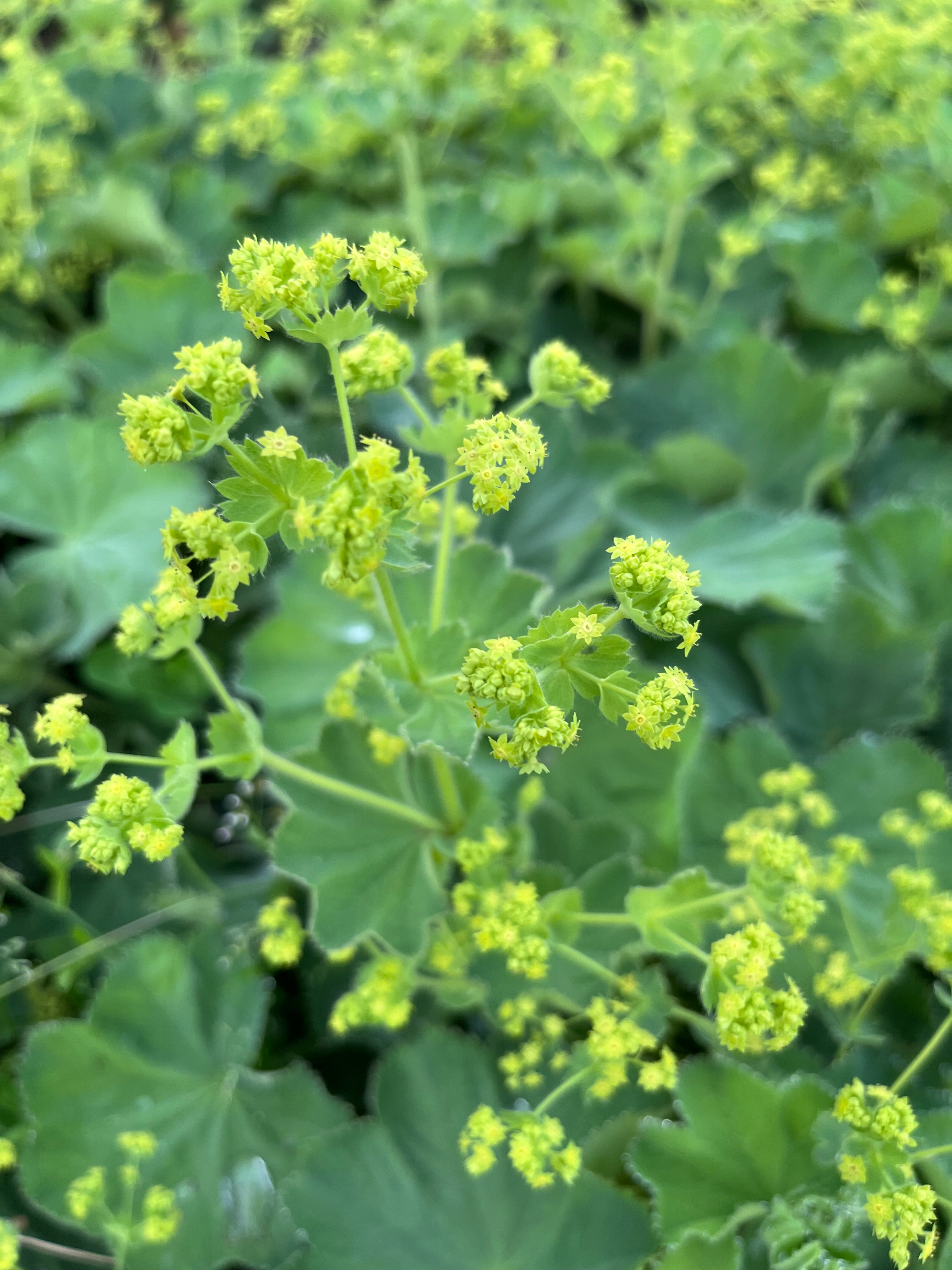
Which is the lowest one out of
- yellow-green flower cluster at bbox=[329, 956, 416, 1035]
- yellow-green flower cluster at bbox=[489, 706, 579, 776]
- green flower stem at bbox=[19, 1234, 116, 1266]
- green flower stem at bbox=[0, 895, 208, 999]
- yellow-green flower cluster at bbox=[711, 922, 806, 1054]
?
green flower stem at bbox=[19, 1234, 116, 1266]

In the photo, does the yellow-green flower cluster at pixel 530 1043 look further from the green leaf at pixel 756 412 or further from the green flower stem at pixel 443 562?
the green leaf at pixel 756 412

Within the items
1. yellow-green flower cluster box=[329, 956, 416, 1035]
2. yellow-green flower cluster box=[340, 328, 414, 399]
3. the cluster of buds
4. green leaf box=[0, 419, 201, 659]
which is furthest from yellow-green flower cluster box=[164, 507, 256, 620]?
green leaf box=[0, 419, 201, 659]

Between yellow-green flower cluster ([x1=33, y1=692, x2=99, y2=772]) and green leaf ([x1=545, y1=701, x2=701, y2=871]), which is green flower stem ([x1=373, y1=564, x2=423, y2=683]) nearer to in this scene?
yellow-green flower cluster ([x1=33, y1=692, x2=99, y2=772])

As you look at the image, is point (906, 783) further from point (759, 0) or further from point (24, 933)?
point (759, 0)

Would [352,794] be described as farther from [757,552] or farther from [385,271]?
[757,552]

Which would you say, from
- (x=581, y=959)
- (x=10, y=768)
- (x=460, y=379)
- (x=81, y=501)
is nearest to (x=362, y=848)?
(x=581, y=959)

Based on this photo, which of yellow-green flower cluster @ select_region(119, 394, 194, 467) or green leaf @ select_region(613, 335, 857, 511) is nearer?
yellow-green flower cluster @ select_region(119, 394, 194, 467)
